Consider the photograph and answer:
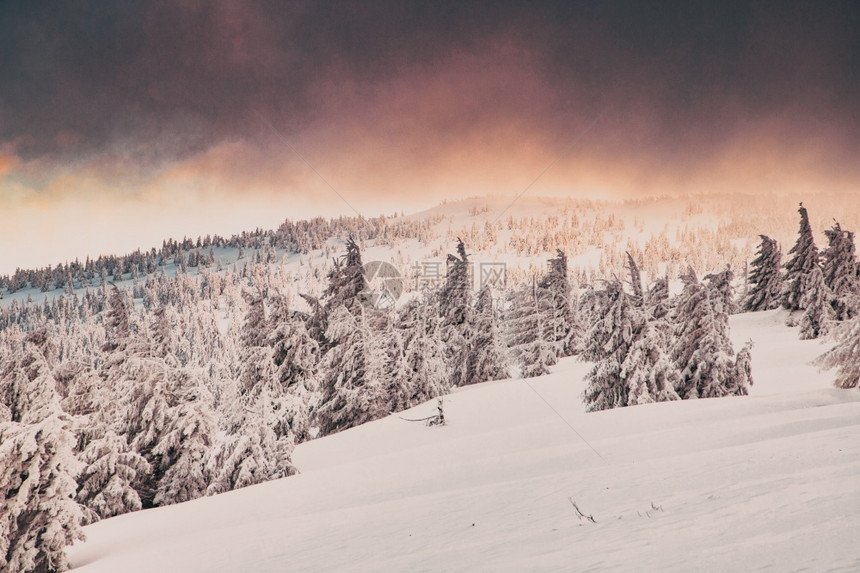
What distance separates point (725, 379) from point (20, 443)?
28.9 metres

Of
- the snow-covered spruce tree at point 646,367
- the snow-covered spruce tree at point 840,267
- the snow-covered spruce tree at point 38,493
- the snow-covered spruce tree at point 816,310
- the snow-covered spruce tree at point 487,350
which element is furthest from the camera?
the snow-covered spruce tree at point 840,267

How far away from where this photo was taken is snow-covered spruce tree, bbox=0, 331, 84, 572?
32.8ft

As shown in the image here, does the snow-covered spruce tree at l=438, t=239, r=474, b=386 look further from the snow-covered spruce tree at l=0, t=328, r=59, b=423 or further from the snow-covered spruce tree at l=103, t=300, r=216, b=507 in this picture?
the snow-covered spruce tree at l=0, t=328, r=59, b=423

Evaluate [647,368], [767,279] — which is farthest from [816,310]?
[647,368]

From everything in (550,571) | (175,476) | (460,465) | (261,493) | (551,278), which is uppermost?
(551,278)

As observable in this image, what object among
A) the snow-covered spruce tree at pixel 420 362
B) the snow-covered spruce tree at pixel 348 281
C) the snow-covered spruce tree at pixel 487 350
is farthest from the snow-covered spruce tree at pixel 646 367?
the snow-covered spruce tree at pixel 487 350

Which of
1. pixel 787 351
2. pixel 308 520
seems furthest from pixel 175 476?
pixel 787 351

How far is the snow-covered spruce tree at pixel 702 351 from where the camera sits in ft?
79.0

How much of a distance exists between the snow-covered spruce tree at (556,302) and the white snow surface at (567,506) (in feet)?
85.7

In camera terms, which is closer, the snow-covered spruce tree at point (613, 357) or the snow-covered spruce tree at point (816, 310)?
the snow-covered spruce tree at point (613, 357)

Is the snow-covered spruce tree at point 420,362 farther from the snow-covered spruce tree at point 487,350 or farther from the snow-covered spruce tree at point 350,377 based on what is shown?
the snow-covered spruce tree at point 487,350

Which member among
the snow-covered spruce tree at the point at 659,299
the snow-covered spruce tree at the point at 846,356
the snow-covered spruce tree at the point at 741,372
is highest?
the snow-covered spruce tree at the point at 659,299

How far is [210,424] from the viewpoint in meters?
20.0

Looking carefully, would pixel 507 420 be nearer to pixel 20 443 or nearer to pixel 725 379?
pixel 725 379
